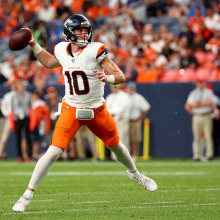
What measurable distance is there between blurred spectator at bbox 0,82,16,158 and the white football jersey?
7136mm

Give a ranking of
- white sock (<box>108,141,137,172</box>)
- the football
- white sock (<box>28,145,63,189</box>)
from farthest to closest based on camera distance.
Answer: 1. white sock (<box>108,141,137,172</box>)
2. the football
3. white sock (<box>28,145,63,189</box>)

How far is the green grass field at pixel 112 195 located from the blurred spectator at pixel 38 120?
260cm

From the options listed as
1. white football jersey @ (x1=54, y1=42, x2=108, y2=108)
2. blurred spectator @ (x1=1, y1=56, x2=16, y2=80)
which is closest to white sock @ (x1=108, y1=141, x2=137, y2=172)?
white football jersey @ (x1=54, y1=42, x2=108, y2=108)

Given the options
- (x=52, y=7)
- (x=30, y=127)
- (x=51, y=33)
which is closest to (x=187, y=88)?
(x=30, y=127)

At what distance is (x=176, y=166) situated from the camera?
11.3 meters

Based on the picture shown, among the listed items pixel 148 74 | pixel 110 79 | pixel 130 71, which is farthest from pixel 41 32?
pixel 110 79

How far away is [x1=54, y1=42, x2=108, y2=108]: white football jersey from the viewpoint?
5.62 meters

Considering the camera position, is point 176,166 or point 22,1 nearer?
point 176,166

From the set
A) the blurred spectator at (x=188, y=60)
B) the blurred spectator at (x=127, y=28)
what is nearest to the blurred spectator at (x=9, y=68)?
the blurred spectator at (x=127, y=28)

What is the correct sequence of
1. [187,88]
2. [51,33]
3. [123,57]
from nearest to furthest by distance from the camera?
[187,88]
[123,57]
[51,33]

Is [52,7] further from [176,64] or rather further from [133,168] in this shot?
[133,168]

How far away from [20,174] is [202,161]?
4.65 metres

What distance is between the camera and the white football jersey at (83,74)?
562 cm

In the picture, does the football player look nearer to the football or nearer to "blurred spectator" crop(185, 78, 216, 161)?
the football
